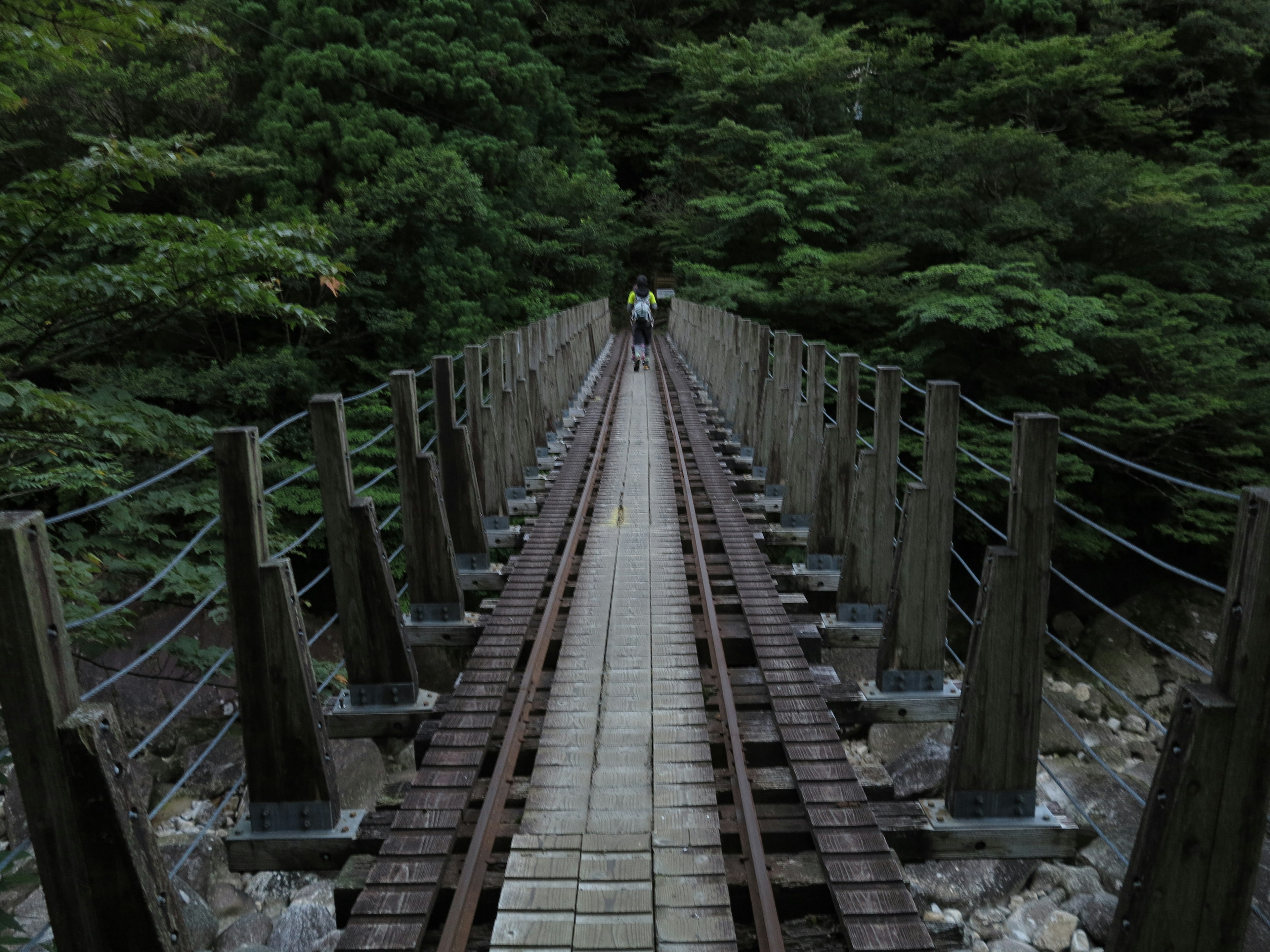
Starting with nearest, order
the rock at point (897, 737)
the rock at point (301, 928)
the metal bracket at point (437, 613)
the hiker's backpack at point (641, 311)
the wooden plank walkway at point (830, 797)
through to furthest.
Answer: the wooden plank walkway at point (830, 797) → the metal bracket at point (437, 613) → the rock at point (301, 928) → the rock at point (897, 737) → the hiker's backpack at point (641, 311)

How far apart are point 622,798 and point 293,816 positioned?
1123 millimetres

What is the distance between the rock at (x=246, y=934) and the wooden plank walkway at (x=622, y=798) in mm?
4767

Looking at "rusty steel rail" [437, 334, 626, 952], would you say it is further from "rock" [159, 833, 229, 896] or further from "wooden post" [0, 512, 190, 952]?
"rock" [159, 833, 229, 896]

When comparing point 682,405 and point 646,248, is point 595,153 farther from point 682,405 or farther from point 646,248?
point 682,405

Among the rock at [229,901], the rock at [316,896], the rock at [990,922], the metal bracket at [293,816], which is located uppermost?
the metal bracket at [293,816]

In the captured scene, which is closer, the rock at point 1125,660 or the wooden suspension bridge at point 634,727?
the wooden suspension bridge at point 634,727

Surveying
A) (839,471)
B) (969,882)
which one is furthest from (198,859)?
(839,471)

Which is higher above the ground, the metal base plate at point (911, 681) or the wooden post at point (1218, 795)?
the wooden post at point (1218, 795)

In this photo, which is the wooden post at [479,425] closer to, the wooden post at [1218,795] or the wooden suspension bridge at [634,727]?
the wooden suspension bridge at [634,727]

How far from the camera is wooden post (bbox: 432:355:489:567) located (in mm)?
5109

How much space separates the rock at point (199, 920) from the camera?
7266 millimetres

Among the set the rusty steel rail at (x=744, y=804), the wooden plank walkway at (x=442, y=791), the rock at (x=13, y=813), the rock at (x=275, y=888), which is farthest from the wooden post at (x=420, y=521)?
the rock at (x=13, y=813)

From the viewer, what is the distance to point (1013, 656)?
2.90 meters

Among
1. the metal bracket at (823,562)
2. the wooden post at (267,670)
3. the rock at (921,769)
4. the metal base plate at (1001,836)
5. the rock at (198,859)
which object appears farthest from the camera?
the rock at (921,769)
